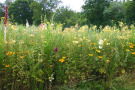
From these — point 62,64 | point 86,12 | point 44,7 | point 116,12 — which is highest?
point 44,7

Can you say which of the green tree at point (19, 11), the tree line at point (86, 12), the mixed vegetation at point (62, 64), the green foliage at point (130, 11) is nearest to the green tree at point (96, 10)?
the tree line at point (86, 12)

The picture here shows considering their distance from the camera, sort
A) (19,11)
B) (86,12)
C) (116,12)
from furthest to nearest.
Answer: (19,11) < (86,12) < (116,12)

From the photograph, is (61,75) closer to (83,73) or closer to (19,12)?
(83,73)

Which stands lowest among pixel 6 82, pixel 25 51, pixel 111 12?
pixel 6 82

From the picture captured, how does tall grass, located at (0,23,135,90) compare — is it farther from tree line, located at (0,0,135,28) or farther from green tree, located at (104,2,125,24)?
tree line, located at (0,0,135,28)

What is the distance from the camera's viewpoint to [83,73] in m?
2.75

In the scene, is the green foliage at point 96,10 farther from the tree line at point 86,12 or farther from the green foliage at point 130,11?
the green foliage at point 130,11

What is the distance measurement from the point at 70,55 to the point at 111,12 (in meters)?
25.2

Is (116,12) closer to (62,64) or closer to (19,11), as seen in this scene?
(62,64)

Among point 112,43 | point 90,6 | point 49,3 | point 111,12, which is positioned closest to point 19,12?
point 49,3

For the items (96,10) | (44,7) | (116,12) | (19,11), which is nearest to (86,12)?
(96,10)

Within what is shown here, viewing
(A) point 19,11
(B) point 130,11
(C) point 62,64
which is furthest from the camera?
(A) point 19,11

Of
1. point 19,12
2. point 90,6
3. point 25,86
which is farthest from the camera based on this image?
point 19,12

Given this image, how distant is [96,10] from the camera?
31625mm
